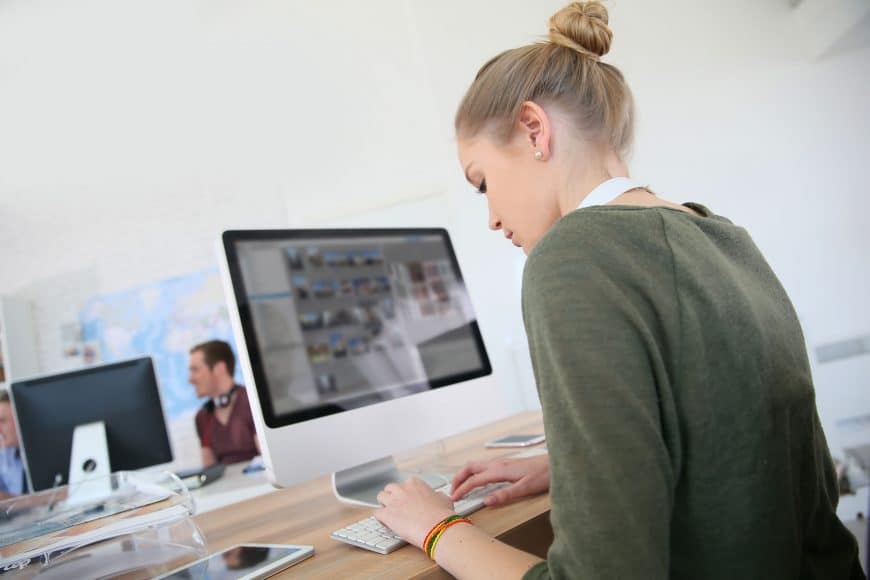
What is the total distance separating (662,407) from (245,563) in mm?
566

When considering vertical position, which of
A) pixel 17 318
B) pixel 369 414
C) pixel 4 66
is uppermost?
pixel 4 66

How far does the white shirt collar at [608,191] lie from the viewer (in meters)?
0.75

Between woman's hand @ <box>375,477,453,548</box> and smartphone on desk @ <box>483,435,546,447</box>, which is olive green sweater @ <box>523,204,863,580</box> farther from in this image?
smartphone on desk @ <box>483,435,546,447</box>

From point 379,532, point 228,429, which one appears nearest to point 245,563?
point 379,532

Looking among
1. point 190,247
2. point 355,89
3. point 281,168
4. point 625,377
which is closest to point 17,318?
point 190,247

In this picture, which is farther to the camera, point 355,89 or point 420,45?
point 355,89

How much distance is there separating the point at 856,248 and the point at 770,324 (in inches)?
116

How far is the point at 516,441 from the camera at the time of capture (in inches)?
51.0

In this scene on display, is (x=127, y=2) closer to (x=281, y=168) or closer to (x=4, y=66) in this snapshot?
(x=4, y=66)

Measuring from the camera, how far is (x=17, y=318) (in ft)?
15.2

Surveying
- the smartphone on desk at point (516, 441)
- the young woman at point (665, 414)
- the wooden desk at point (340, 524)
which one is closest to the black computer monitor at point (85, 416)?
the wooden desk at point (340, 524)

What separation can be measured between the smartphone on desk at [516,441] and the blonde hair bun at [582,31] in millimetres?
731

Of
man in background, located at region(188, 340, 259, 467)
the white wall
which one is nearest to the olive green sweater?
the white wall

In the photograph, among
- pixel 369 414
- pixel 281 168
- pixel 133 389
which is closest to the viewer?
pixel 369 414
